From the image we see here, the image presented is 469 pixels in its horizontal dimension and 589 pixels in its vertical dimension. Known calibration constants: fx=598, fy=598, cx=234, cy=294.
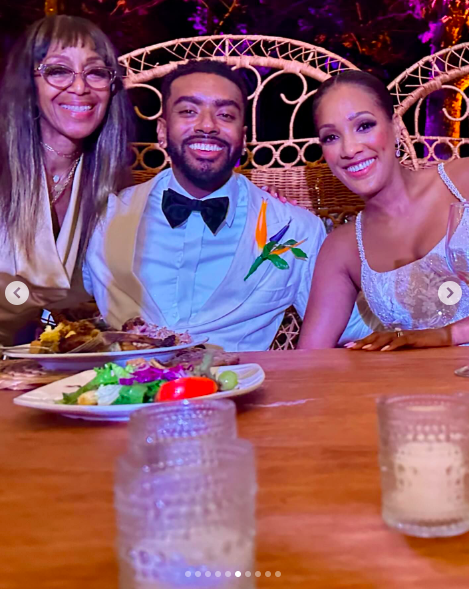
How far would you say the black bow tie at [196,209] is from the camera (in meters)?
2.12

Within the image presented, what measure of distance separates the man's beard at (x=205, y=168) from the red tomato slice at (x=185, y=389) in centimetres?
156

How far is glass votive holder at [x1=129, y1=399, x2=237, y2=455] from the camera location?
0.44 metres

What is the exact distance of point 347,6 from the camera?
3654mm

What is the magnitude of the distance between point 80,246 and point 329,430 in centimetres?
165

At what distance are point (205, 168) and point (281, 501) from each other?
1864 millimetres

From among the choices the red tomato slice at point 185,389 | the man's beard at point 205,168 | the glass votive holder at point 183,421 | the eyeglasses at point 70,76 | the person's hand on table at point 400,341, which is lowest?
the person's hand on table at point 400,341

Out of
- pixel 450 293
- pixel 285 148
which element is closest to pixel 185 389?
pixel 450 293

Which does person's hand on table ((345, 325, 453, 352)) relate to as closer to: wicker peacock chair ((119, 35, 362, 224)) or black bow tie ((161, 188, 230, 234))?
black bow tie ((161, 188, 230, 234))

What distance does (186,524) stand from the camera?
31 cm

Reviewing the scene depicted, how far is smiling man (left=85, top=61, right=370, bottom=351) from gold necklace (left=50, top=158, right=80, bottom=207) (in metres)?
0.18

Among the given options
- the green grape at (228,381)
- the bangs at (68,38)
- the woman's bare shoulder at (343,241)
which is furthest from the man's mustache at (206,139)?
the green grape at (228,381)

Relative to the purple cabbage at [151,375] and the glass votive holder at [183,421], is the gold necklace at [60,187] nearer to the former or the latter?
the purple cabbage at [151,375]

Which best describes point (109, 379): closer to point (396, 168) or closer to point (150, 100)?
point (396, 168)

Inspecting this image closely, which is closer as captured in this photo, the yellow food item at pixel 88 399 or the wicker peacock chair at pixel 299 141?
the yellow food item at pixel 88 399
